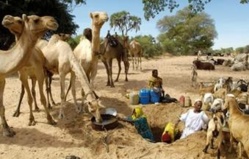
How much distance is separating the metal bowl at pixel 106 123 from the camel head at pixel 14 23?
2.47m

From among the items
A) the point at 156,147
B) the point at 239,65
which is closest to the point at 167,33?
the point at 239,65

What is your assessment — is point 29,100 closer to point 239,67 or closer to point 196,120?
point 196,120

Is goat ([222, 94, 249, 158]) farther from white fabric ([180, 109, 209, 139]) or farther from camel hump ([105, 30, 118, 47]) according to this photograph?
camel hump ([105, 30, 118, 47])

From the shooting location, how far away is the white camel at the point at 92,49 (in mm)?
9172

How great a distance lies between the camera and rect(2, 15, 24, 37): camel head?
7.15 m

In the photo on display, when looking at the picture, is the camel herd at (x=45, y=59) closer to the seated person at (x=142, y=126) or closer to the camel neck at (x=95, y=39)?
the camel neck at (x=95, y=39)

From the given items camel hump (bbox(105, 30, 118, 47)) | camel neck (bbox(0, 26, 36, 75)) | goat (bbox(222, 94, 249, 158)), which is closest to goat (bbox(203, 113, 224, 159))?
goat (bbox(222, 94, 249, 158))

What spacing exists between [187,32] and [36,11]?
3963 cm

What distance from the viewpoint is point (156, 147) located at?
296 inches

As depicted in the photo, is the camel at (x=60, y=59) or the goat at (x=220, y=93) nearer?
the camel at (x=60, y=59)

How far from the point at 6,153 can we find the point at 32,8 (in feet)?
50.1

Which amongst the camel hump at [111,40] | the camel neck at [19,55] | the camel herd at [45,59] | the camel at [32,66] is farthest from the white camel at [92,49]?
the camel hump at [111,40]

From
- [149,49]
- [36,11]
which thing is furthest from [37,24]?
[149,49]

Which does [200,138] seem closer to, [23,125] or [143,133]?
[143,133]
